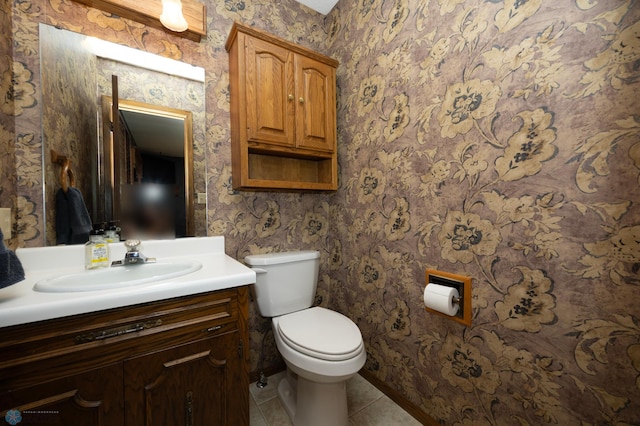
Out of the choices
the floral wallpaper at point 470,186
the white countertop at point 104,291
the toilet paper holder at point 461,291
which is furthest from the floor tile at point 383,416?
the white countertop at point 104,291

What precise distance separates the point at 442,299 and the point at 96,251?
1.46m

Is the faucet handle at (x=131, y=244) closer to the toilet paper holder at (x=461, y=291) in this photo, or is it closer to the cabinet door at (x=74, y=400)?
the cabinet door at (x=74, y=400)

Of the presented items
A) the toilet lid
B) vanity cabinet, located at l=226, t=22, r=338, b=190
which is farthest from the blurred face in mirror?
the toilet lid

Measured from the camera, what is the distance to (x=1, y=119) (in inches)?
36.0

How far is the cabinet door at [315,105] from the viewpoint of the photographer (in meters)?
1.46

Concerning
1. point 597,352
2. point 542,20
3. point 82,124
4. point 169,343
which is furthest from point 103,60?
point 597,352

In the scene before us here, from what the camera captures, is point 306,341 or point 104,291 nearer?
point 104,291

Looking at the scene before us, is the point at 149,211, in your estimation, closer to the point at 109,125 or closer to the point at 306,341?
the point at 109,125

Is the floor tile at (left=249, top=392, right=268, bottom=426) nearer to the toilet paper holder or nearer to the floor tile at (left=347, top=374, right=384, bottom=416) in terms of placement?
the floor tile at (left=347, top=374, right=384, bottom=416)

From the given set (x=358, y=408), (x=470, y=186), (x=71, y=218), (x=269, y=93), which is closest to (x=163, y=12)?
(x=269, y=93)

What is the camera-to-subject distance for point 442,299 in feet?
3.29

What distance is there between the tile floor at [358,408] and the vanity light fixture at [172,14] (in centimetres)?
204

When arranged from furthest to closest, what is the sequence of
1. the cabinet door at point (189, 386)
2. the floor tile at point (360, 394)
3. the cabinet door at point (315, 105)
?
the cabinet door at point (315, 105), the floor tile at point (360, 394), the cabinet door at point (189, 386)

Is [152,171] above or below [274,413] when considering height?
above
